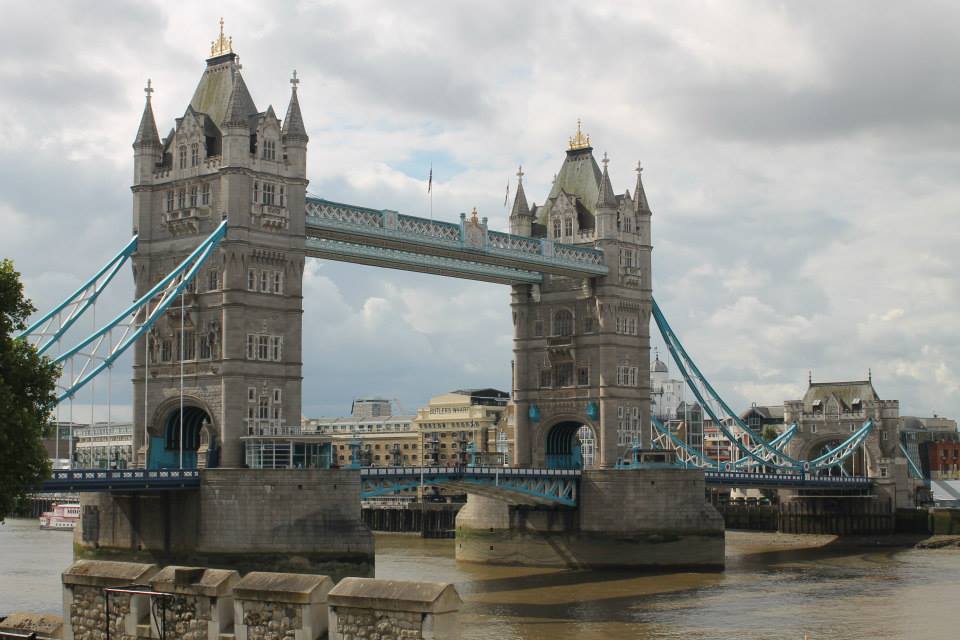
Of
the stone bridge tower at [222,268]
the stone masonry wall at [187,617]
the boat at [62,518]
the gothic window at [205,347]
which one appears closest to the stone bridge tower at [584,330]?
the stone bridge tower at [222,268]

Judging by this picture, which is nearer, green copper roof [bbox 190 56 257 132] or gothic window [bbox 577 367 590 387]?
green copper roof [bbox 190 56 257 132]

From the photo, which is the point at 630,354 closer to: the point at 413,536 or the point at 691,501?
the point at 691,501

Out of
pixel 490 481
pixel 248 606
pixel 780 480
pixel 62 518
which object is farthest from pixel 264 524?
pixel 62 518

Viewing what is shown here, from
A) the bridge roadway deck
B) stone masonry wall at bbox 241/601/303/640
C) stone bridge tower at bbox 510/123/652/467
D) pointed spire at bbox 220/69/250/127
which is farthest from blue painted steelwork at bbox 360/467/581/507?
stone masonry wall at bbox 241/601/303/640

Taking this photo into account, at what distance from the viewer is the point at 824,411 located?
4665 inches

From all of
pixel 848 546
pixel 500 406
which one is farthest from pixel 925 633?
pixel 500 406

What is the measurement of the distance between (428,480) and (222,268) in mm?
15350

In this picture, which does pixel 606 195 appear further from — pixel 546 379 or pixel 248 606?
pixel 248 606

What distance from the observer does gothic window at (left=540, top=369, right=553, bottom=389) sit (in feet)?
292

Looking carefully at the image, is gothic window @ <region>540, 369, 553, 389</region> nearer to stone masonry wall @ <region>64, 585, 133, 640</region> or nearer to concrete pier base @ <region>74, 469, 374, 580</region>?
concrete pier base @ <region>74, 469, 374, 580</region>

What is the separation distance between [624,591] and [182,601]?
138ft

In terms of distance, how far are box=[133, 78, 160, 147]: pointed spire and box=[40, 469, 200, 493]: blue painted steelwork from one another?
17.5m

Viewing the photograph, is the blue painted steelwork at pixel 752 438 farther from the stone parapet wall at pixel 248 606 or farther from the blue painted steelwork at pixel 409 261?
the stone parapet wall at pixel 248 606

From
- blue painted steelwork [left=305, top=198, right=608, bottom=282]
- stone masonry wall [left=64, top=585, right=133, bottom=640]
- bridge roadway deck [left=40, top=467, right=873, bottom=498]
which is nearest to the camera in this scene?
stone masonry wall [left=64, top=585, right=133, bottom=640]
